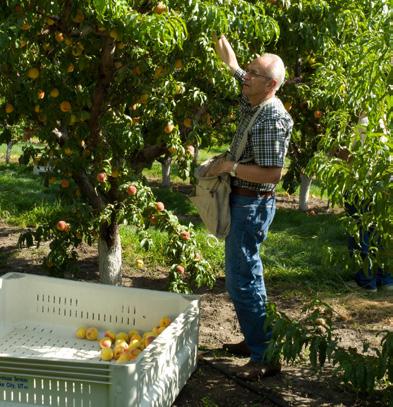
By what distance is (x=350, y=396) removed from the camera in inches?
138

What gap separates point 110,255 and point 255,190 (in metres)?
1.72

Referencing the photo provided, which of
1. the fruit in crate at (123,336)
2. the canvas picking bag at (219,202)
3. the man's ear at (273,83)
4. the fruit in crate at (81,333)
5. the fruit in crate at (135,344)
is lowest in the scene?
the fruit in crate at (81,333)

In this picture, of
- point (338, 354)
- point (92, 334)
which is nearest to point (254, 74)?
point (338, 354)

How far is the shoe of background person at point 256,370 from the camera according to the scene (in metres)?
3.62

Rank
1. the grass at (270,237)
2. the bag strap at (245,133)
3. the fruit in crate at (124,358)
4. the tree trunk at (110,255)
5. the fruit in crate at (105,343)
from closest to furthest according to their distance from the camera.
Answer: the fruit in crate at (124,358) → the bag strap at (245,133) → the fruit in crate at (105,343) → the tree trunk at (110,255) → the grass at (270,237)

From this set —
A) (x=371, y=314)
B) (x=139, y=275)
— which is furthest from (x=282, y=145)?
(x=139, y=275)

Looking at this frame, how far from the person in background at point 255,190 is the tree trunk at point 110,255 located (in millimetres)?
1482

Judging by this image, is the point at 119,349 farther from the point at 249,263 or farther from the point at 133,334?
the point at 249,263

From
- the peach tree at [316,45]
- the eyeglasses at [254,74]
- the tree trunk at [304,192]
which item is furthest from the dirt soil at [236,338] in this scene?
the tree trunk at [304,192]

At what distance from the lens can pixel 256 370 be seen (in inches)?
143

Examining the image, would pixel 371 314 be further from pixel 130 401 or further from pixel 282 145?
pixel 130 401

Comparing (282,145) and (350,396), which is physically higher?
(282,145)

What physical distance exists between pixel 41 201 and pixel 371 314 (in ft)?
14.3

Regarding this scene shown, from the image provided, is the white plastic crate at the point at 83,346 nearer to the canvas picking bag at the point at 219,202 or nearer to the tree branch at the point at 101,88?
the canvas picking bag at the point at 219,202
